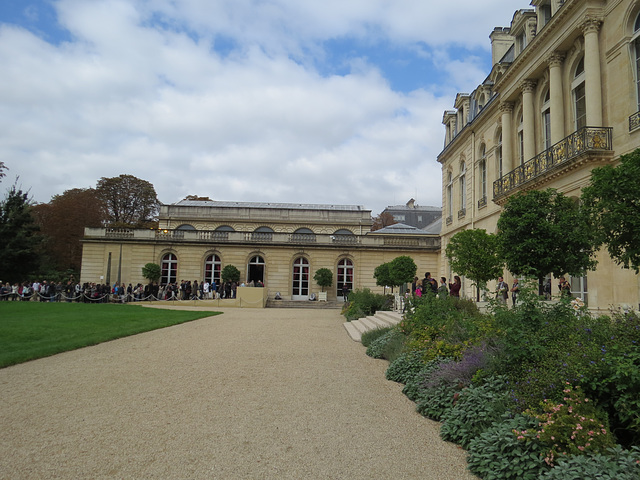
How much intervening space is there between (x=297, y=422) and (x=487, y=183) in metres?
16.9

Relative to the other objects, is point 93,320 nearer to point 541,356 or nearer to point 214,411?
point 214,411

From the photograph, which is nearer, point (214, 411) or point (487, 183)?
point (214, 411)

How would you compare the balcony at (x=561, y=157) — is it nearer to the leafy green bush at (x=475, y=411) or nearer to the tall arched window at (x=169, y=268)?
the leafy green bush at (x=475, y=411)

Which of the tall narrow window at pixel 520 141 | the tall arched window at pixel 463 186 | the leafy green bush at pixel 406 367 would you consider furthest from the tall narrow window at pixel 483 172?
the leafy green bush at pixel 406 367

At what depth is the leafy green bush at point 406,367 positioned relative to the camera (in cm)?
656

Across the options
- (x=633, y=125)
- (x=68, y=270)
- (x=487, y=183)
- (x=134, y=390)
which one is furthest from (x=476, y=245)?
(x=68, y=270)

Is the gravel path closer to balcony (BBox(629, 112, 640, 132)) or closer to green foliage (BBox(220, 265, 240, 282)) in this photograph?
balcony (BBox(629, 112, 640, 132))

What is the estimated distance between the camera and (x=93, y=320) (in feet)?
45.0

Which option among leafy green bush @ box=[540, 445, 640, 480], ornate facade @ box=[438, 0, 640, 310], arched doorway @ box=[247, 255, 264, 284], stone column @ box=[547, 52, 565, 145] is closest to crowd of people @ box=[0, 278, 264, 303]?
arched doorway @ box=[247, 255, 264, 284]

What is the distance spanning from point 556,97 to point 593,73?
5.80 ft

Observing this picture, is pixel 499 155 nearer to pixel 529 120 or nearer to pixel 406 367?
pixel 529 120

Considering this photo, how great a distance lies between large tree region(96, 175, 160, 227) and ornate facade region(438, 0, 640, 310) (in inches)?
1298

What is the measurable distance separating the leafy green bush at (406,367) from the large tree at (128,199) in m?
38.3

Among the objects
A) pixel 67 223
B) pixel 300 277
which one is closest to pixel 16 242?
pixel 67 223
